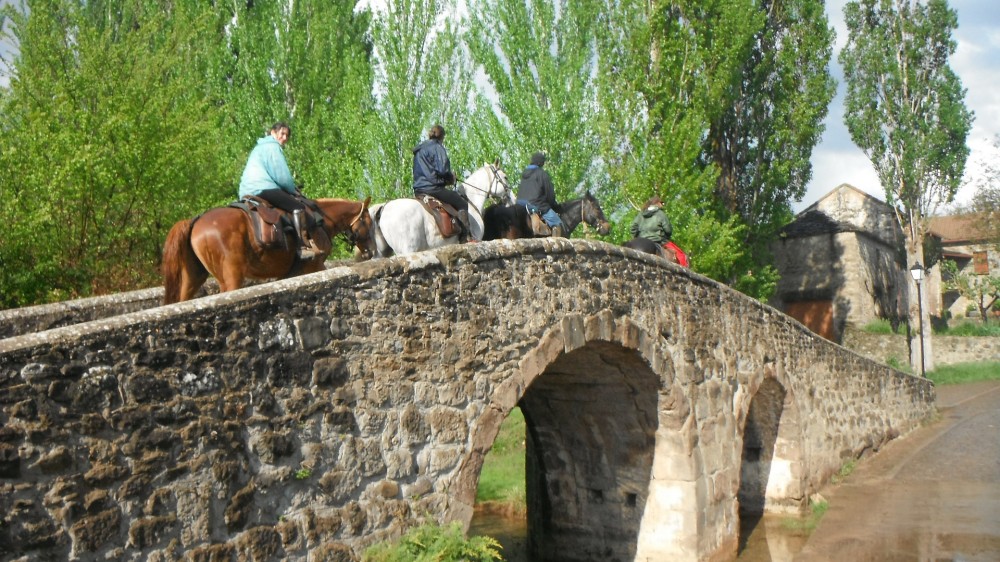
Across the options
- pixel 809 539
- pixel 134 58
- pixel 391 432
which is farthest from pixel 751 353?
pixel 134 58

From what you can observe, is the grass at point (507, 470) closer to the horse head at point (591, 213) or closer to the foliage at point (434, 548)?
the horse head at point (591, 213)

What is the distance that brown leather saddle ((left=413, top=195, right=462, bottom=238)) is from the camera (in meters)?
8.67

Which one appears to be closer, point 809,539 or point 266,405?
point 266,405

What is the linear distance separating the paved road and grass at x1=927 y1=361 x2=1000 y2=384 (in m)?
6.94

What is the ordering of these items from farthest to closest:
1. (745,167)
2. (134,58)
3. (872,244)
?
(872,244) → (745,167) → (134,58)

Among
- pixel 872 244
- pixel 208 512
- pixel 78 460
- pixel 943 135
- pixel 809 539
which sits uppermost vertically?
pixel 943 135

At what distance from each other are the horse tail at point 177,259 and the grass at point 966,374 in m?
23.1

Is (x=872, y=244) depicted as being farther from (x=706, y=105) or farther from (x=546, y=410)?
(x=546, y=410)

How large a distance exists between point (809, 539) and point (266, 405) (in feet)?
31.1

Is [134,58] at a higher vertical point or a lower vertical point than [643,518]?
higher

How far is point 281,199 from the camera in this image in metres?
7.27

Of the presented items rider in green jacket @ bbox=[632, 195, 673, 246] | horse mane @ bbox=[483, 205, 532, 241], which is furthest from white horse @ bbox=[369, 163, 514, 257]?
rider in green jacket @ bbox=[632, 195, 673, 246]

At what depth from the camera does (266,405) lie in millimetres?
5133

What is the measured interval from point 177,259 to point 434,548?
308 centimetres
